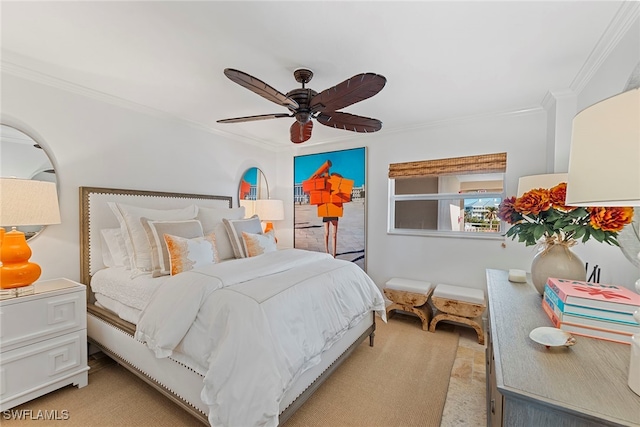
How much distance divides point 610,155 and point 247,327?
1525mm

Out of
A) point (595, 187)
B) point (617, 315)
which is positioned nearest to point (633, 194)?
point (595, 187)

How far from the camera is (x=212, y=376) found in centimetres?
139

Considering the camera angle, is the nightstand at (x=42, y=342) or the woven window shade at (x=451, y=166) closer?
the nightstand at (x=42, y=342)

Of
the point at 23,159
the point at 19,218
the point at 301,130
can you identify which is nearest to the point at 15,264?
the point at 19,218

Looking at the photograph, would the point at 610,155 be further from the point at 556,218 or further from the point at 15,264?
the point at 15,264

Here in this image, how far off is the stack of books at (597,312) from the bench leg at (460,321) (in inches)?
78.4

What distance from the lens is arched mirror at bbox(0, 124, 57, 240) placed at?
205 cm

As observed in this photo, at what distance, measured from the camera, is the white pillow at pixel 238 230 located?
2865 millimetres

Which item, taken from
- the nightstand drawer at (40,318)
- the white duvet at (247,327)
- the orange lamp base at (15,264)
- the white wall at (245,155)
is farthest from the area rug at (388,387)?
the orange lamp base at (15,264)

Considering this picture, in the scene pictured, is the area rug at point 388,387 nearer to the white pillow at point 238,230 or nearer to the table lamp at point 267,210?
the white pillow at point 238,230

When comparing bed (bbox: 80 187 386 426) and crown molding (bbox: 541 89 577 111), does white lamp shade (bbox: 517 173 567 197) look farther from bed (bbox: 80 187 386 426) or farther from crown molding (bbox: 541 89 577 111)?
bed (bbox: 80 187 386 426)

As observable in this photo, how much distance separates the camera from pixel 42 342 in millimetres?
1831

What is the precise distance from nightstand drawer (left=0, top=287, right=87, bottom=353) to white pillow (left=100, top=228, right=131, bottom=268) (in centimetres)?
42

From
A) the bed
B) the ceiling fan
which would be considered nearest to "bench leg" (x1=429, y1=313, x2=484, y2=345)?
the bed
